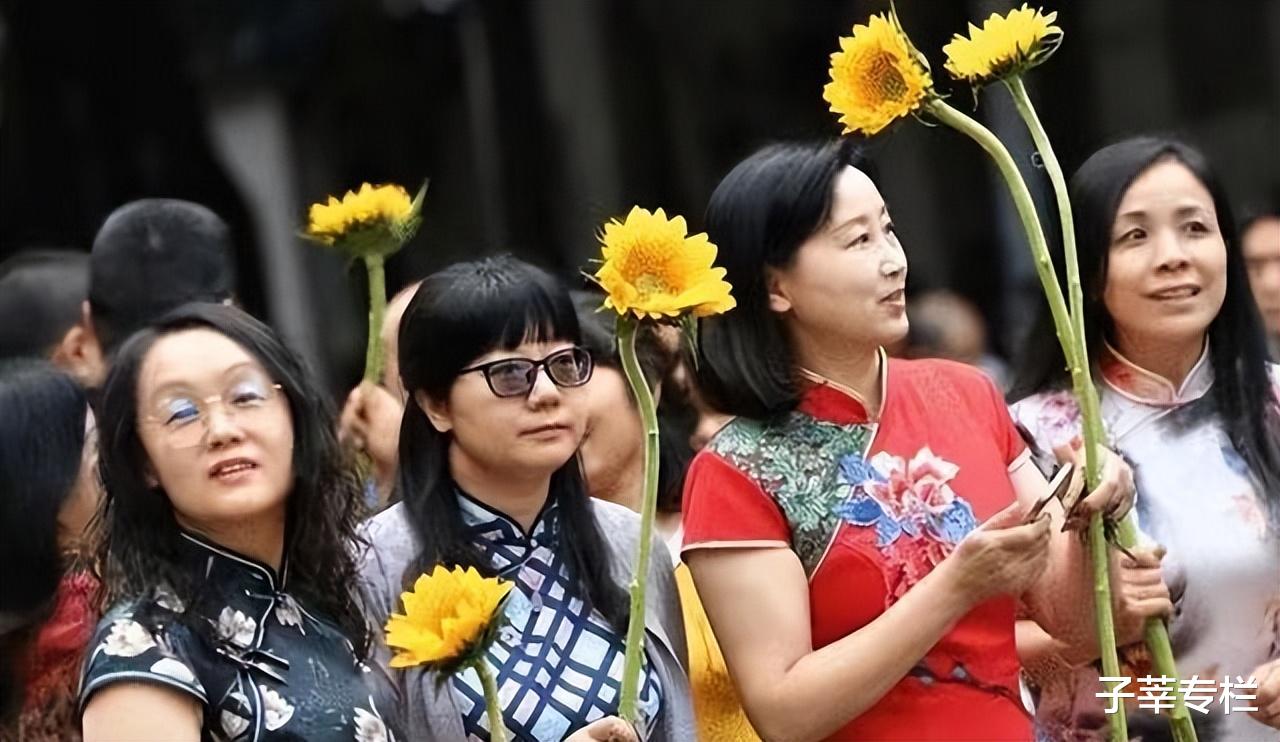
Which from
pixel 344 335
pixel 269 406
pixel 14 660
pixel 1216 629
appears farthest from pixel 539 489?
pixel 344 335

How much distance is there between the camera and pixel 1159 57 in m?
7.78

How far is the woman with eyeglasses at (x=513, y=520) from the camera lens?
2.83 m

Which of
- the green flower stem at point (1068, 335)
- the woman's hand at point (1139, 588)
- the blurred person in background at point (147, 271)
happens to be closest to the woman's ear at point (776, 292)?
the green flower stem at point (1068, 335)

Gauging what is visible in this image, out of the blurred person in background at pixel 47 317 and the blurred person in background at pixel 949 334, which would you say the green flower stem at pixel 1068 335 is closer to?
the blurred person in background at pixel 47 317

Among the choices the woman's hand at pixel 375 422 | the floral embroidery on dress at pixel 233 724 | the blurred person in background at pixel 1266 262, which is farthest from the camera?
the blurred person in background at pixel 1266 262

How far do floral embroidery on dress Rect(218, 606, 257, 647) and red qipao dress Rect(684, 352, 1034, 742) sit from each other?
0.48m

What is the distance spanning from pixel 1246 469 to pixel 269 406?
4.09 ft

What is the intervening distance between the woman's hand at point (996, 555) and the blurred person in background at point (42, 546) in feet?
3.22

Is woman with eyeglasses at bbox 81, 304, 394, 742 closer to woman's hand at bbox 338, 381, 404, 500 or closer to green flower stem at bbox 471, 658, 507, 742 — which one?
green flower stem at bbox 471, 658, 507, 742

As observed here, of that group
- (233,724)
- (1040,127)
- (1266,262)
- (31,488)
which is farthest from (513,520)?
(1266,262)

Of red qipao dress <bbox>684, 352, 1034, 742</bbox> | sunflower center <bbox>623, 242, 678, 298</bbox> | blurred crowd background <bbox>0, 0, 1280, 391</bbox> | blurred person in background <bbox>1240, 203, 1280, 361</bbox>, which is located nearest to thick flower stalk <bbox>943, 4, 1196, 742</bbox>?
red qipao dress <bbox>684, 352, 1034, 742</bbox>

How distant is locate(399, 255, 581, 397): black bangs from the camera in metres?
2.89

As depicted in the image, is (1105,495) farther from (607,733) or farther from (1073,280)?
(607,733)

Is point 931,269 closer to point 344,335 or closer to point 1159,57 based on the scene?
point 1159,57
